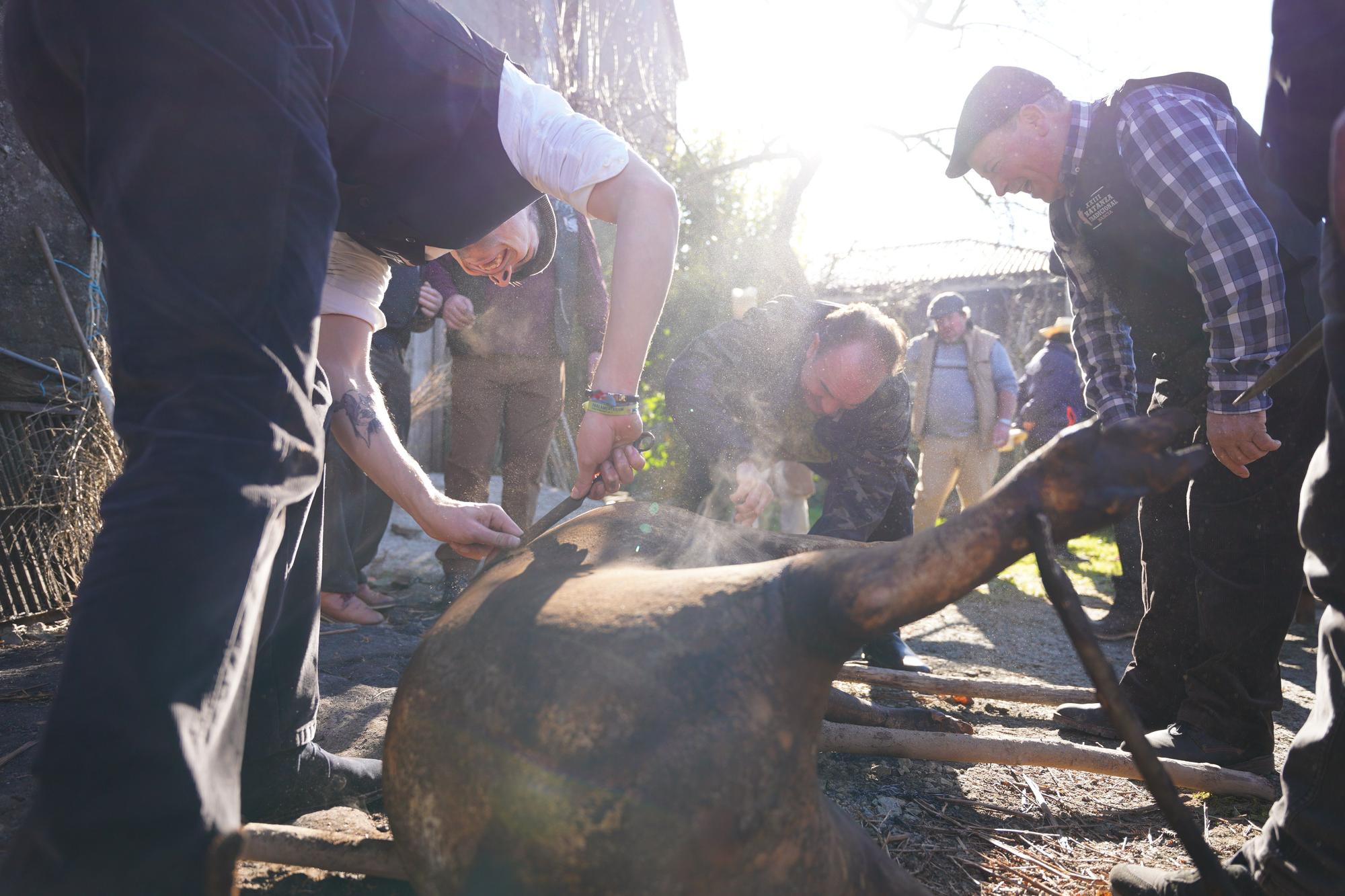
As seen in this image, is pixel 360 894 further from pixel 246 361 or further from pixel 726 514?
pixel 726 514

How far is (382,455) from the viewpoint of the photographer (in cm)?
184

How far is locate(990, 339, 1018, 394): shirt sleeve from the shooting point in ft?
20.5

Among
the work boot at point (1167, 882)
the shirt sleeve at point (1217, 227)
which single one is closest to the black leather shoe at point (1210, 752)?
the work boot at point (1167, 882)

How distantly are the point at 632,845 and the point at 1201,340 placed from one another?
2.55 m

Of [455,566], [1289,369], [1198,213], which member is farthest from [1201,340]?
[455,566]

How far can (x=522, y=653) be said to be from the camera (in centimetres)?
107

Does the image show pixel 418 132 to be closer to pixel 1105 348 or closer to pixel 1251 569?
pixel 1251 569

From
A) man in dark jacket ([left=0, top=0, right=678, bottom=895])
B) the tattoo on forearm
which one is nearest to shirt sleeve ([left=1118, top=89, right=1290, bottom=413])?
man in dark jacket ([left=0, top=0, right=678, bottom=895])

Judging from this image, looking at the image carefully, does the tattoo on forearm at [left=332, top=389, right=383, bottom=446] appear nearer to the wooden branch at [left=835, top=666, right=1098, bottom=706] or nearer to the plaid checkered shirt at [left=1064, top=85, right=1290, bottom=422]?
the wooden branch at [left=835, top=666, right=1098, bottom=706]

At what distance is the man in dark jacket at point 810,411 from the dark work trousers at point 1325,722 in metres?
2.02

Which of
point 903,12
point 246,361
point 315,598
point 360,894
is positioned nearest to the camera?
point 246,361

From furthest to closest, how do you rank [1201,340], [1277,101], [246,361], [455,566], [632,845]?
[455,566]
[1201,340]
[1277,101]
[246,361]
[632,845]

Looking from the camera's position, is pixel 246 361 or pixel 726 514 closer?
pixel 246 361

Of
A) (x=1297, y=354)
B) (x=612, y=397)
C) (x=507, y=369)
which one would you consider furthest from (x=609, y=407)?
(x=507, y=369)
